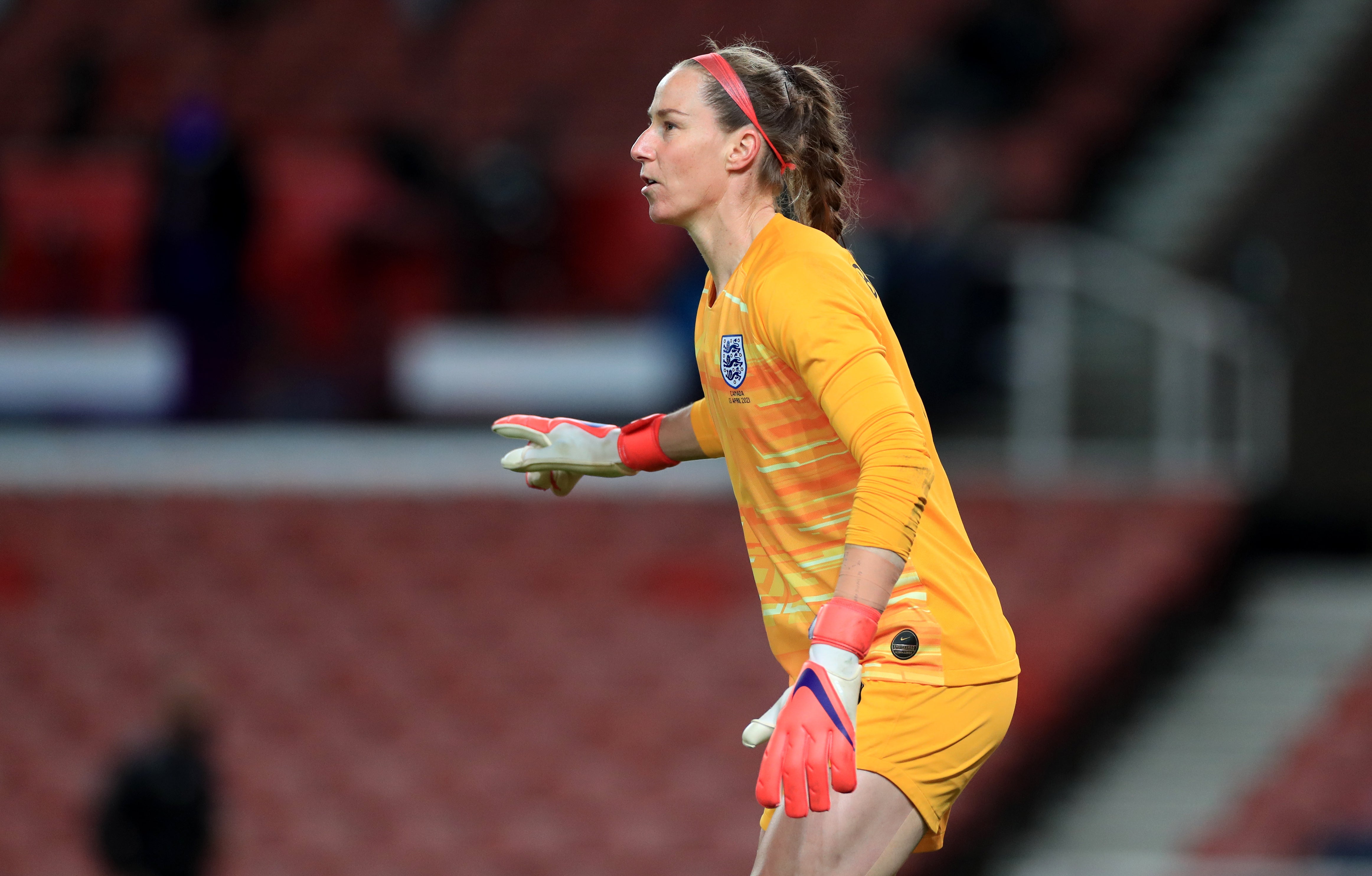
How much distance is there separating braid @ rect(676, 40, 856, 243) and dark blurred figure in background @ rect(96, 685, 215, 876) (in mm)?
4723

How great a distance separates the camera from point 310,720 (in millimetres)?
8719

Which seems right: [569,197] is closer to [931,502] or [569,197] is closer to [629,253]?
[629,253]

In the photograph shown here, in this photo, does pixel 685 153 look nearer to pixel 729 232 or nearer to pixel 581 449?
pixel 729 232

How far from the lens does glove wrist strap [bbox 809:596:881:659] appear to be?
2371 mm

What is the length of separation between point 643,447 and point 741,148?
2.05ft

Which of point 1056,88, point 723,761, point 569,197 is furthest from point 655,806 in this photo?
point 1056,88

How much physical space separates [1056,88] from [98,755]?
614cm

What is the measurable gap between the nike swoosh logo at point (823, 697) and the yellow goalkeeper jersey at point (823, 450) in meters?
0.22

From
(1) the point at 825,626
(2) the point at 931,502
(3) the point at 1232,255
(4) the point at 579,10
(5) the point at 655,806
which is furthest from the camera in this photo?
(4) the point at 579,10

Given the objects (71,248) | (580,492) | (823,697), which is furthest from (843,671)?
(71,248)

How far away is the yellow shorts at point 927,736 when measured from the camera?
2.57m

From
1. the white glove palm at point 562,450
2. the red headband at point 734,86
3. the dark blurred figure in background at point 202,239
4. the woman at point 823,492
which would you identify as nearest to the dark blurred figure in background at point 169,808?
the dark blurred figure in background at point 202,239

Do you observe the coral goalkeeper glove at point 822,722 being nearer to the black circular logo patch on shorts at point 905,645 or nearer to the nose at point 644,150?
the black circular logo patch on shorts at point 905,645

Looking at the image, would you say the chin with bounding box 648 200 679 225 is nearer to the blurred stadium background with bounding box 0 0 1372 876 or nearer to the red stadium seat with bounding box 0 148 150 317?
the blurred stadium background with bounding box 0 0 1372 876
